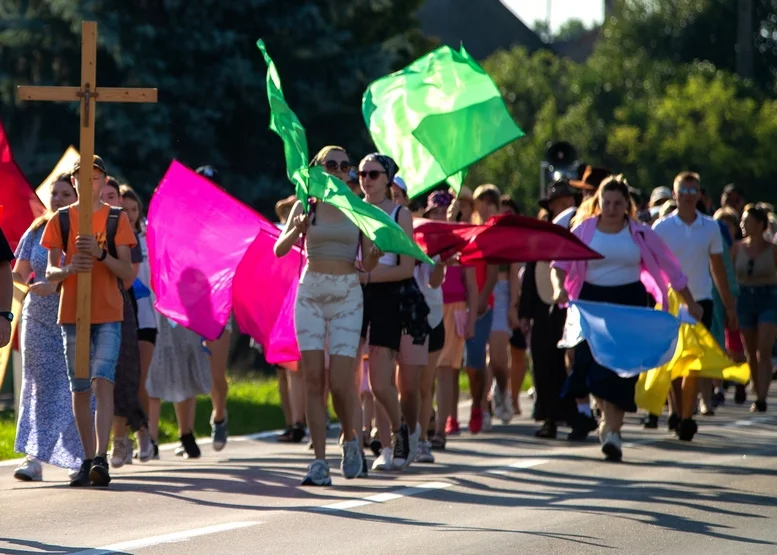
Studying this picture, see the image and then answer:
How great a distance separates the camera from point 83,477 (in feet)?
33.8

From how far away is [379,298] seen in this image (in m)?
11.3

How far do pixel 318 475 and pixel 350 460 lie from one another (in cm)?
47

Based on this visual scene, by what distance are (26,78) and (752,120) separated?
117 feet

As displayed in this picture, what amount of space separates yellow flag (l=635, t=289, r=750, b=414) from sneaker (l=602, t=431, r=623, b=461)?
1099mm

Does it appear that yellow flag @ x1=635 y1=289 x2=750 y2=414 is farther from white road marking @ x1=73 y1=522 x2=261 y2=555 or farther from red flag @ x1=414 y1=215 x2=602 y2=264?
white road marking @ x1=73 y1=522 x2=261 y2=555

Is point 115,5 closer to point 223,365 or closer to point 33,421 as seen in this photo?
point 223,365

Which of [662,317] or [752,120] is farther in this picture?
[752,120]

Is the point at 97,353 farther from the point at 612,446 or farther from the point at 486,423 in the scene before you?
the point at 486,423

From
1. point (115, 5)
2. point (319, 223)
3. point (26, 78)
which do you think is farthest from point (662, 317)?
point (26, 78)

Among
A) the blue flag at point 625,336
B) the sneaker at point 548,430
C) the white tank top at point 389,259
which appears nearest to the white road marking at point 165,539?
the white tank top at point 389,259

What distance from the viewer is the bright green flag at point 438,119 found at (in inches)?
489

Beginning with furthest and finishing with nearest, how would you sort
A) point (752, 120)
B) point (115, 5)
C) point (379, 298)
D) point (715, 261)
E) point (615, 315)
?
point (752, 120), point (115, 5), point (715, 261), point (615, 315), point (379, 298)

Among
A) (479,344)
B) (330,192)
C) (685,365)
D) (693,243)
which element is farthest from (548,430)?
(330,192)

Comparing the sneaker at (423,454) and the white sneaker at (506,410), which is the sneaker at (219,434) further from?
the white sneaker at (506,410)
